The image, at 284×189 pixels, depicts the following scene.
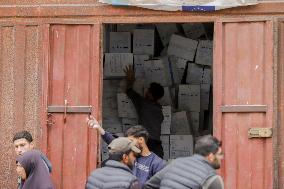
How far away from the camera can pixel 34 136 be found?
32.8 ft

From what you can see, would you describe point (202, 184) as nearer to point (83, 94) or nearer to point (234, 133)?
point (234, 133)

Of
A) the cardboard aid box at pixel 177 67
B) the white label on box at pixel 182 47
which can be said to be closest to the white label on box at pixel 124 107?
the cardboard aid box at pixel 177 67

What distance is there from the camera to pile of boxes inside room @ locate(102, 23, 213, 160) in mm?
12039

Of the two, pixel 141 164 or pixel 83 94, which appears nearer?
pixel 141 164

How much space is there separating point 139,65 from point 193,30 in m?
0.96

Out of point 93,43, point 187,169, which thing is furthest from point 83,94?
point 187,169

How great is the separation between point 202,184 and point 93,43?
3.30 m

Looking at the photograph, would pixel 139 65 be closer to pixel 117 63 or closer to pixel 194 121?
pixel 117 63

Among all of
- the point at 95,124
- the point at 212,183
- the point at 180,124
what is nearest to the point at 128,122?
the point at 180,124

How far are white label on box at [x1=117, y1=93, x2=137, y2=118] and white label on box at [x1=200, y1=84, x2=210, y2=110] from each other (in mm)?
1059

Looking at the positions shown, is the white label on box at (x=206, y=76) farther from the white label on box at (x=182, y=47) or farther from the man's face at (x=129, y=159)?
the man's face at (x=129, y=159)

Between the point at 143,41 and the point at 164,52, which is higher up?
the point at 143,41

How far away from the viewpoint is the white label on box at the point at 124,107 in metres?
12.1

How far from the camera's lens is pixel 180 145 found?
11906 millimetres
